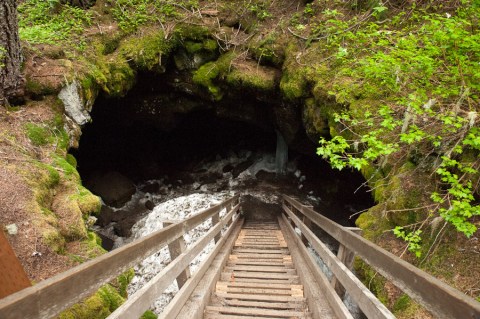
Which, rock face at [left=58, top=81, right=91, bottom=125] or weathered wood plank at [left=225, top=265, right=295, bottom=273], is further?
rock face at [left=58, top=81, right=91, bottom=125]

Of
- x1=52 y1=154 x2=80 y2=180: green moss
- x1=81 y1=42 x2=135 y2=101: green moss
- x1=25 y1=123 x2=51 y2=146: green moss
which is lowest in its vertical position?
x1=52 y1=154 x2=80 y2=180: green moss

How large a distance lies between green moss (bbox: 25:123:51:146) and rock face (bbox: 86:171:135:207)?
23.3 feet

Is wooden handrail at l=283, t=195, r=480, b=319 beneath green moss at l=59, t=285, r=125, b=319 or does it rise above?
above

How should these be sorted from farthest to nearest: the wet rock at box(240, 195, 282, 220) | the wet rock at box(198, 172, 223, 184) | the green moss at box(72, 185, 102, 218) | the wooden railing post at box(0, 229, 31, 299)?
the wet rock at box(198, 172, 223, 184) < the wet rock at box(240, 195, 282, 220) < the green moss at box(72, 185, 102, 218) < the wooden railing post at box(0, 229, 31, 299)

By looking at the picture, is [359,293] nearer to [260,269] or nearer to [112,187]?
[260,269]

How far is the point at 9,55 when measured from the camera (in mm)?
5973

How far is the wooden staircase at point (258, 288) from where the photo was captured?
10.6ft

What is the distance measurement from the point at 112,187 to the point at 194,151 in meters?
5.45

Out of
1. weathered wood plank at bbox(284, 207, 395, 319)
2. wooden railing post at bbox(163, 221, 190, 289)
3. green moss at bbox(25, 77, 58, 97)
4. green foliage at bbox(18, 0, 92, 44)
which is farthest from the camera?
green foliage at bbox(18, 0, 92, 44)

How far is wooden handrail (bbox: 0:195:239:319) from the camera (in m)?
1.06

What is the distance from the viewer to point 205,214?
4.63 meters

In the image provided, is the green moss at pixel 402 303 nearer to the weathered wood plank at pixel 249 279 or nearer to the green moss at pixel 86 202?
the weathered wood plank at pixel 249 279

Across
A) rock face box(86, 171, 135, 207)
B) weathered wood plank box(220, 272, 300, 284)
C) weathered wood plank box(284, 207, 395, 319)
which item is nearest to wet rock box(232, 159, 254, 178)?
rock face box(86, 171, 135, 207)

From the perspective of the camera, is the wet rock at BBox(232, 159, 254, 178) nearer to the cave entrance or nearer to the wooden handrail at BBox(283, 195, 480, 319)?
the cave entrance
